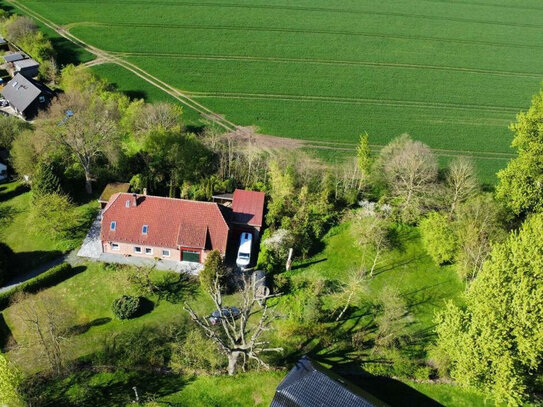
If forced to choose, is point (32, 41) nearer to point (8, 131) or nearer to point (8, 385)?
point (8, 131)

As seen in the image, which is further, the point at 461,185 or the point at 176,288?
the point at 461,185

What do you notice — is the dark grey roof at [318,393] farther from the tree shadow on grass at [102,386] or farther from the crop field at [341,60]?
the crop field at [341,60]

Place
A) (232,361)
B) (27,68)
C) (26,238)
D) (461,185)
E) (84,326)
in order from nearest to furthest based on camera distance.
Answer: (232,361), (84,326), (461,185), (26,238), (27,68)

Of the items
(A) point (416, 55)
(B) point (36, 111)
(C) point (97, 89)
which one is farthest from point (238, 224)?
(A) point (416, 55)

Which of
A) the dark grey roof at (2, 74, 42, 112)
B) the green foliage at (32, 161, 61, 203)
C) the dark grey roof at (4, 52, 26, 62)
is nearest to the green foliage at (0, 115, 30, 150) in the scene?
the dark grey roof at (2, 74, 42, 112)

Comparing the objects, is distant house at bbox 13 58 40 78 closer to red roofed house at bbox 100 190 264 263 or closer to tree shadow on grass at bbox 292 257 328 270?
red roofed house at bbox 100 190 264 263

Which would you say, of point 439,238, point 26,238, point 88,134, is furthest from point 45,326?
point 439,238
